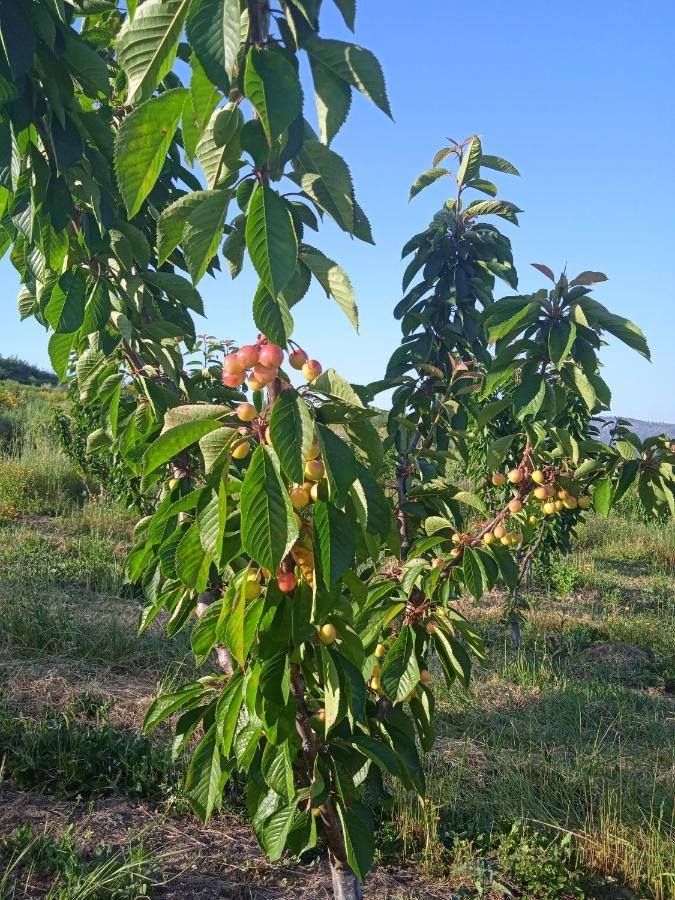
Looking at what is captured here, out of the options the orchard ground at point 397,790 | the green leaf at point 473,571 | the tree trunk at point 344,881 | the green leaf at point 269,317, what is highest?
the green leaf at point 269,317

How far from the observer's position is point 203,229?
3.03 feet

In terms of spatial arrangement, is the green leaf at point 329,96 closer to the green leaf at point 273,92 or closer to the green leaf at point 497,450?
the green leaf at point 273,92

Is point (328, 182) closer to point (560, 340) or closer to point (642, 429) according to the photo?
point (560, 340)

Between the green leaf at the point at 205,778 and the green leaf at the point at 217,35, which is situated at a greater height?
the green leaf at the point at 217,35

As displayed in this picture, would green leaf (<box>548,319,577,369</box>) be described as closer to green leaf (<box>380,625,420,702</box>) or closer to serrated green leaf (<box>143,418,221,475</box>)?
green leaf (<box>380,625,420,702</box>)

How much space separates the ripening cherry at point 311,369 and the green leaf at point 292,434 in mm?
95

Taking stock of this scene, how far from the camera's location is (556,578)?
6.27 m

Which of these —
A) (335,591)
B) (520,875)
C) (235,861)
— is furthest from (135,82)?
(520,875)

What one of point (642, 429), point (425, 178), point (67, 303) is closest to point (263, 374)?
point (67, 303)

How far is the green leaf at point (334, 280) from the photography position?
0.99 metres

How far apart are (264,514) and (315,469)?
0.11 metres

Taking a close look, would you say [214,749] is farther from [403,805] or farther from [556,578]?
[556,578]

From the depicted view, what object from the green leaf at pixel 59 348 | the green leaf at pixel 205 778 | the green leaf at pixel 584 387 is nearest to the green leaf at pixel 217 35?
the green leaf at pixel 59 348

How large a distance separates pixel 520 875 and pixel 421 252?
2137mm
